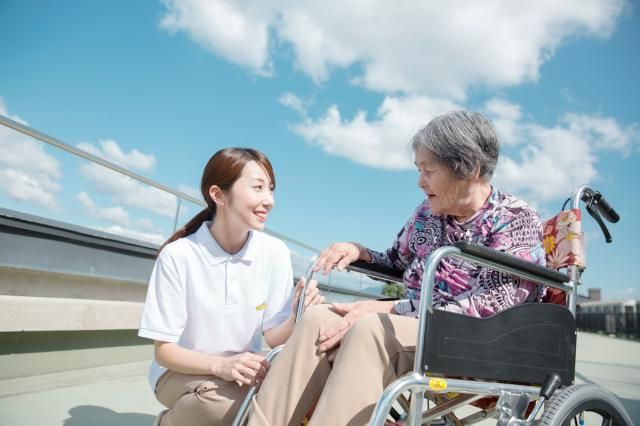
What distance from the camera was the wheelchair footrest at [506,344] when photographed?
104cm

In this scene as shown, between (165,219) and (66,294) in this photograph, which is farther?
(165,219)

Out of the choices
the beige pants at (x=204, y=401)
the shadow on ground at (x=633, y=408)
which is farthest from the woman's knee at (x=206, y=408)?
the shadow on ground at (x=633, y=408)

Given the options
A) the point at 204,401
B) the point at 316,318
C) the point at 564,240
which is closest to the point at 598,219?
the point at 564,240

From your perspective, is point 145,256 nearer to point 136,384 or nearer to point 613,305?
point 136,384

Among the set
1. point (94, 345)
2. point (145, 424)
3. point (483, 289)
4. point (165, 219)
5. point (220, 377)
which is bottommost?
point (145, 424)

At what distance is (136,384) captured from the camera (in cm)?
299

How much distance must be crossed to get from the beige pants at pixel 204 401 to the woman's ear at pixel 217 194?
0.59 meters

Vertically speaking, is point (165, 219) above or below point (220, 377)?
above

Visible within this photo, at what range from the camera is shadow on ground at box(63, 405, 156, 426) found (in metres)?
2.16

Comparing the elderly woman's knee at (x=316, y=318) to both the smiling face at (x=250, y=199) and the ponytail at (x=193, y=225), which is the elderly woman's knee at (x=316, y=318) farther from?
the ponytail at (x=193, y=225)

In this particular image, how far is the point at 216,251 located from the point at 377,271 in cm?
60

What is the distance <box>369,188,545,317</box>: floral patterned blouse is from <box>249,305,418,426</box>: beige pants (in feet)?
0.67

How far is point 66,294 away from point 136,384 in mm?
818

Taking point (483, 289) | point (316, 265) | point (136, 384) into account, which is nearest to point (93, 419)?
point (136, 384)
